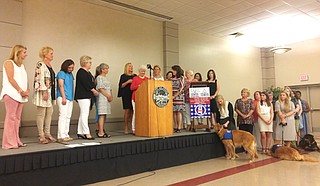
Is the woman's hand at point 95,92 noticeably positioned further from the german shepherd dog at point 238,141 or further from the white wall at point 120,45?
the german shepherd dog at point 238,141

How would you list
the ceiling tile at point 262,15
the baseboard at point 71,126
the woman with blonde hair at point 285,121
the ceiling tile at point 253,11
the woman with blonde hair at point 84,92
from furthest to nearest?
1. the ceiling tile at point 262,15
2. the ceiling tile at point 253,11
3. the woman with blonde hair at point 285,121
4. the baseboard at point 71,126
5. the woman with blonde hair at point 84,92

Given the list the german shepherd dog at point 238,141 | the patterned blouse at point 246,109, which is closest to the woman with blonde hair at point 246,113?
the patterned blouse at point 246,109

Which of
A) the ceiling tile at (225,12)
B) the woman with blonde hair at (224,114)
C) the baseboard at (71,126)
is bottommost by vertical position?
the baseboard at (71,126)

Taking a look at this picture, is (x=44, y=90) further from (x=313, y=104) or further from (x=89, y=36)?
(x=313, y=104)

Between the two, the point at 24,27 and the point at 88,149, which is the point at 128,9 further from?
the point at 88,149

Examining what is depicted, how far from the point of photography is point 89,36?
532 cm

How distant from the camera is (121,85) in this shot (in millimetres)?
4477

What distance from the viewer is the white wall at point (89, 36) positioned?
464cm

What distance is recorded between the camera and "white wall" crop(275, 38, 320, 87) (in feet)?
27.4

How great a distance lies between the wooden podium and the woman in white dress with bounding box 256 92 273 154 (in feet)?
6.85

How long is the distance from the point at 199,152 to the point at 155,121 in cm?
126

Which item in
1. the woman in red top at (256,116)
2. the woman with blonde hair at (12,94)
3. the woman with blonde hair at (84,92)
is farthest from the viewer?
the woman in red top at (256,116)

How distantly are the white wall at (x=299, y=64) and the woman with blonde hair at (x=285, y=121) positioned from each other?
428 cm

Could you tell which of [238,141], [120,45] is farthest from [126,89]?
[238,141]
